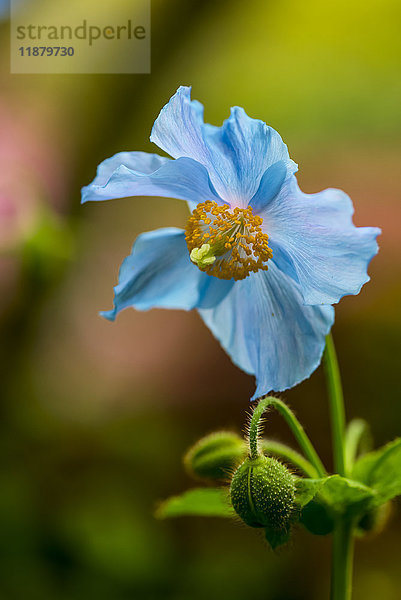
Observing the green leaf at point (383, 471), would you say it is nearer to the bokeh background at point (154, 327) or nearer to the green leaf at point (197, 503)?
the green leaf at point (197, 503)

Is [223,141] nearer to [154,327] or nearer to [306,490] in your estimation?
[306,490]

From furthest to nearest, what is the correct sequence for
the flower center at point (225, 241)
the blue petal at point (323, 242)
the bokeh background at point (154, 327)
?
1. the bokeh background at point (154, 327)
2. the flower center at point (225, 241)
3. the blue petal at point (323, 242)

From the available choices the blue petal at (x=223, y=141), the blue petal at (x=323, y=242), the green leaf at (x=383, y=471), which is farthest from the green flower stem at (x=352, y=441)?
the blue petal at (x=223, y=141)

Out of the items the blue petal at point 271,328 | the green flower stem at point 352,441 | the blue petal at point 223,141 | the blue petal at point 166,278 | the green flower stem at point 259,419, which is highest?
the blue petal at point 223,141

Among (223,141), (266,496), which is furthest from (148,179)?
(266,496)

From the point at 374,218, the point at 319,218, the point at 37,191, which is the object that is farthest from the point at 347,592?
the point at 37,191

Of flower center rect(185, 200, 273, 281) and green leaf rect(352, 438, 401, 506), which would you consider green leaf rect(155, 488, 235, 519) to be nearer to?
green leaf rect(352, 438, 401, 506)
